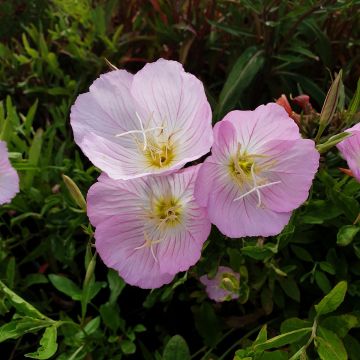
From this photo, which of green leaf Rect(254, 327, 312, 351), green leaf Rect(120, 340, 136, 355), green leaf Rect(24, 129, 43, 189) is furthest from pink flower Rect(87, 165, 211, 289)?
green leaf Rect(24, 129, 43, 189)

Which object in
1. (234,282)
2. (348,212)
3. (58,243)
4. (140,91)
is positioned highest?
(140,91)

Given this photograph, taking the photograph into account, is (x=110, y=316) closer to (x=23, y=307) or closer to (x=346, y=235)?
(x=23, y=307)

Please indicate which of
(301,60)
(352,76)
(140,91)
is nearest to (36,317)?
(140,91)

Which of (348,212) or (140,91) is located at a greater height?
(140,91)

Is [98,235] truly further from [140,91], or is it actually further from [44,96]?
[44,96]

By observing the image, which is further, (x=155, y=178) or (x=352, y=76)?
(x=352, y=76)

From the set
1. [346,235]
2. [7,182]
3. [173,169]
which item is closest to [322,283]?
[346,235]

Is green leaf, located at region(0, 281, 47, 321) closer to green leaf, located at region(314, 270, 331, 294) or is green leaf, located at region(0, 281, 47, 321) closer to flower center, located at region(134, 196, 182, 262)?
flower center, located at region(134, 196, 182, 262)
